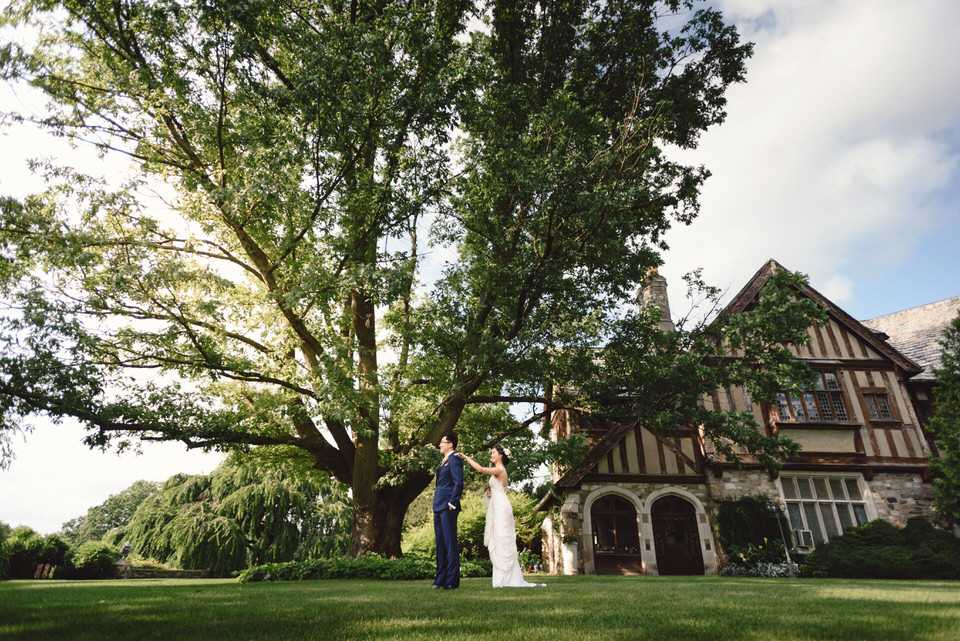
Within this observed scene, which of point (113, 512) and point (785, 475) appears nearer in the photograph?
point (785, 475)

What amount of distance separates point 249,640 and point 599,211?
913 centimetres

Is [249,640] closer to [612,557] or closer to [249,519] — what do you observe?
[612,557]

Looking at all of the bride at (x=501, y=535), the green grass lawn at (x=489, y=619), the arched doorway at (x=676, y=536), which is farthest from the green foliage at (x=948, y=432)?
the bride at (x=501, y=535)

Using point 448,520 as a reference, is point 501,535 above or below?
below

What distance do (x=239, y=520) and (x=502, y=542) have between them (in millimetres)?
16163

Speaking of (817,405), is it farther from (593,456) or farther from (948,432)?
(593,456)

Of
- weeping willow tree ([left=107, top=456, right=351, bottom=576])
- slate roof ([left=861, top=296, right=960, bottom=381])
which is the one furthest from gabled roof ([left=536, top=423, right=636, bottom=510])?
slate roof ([left=861, top=296, right=960, bottom=381])

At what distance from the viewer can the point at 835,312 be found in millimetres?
19484

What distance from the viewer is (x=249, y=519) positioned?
19453 millimetres

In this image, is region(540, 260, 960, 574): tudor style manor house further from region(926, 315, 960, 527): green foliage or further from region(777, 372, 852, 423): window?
region(926, 315, 960, 527): green foliage

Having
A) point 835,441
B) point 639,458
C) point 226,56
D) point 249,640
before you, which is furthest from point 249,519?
point 835,441

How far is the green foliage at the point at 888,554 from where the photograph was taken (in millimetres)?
13969

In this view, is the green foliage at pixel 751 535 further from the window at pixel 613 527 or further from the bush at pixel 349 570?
the bush at pixel 349 570

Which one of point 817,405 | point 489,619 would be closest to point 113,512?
point 817,405
